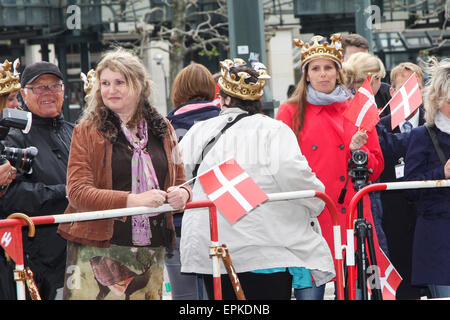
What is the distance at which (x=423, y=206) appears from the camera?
5.46 m

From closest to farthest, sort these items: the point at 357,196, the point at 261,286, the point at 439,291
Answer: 1. the point at 261,286
2. the point at 357,196
3. the point at 439,291

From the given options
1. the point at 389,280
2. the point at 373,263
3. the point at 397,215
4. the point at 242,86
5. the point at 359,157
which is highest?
the point at 242,86

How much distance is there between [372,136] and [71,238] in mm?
2327

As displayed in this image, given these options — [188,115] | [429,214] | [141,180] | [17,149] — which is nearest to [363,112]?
[429,214]

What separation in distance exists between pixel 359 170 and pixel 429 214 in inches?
20.7

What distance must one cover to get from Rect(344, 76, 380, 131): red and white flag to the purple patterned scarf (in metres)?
1.66

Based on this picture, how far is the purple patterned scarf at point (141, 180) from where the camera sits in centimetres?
449

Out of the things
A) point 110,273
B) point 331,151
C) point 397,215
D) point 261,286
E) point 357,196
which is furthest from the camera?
point 397,215

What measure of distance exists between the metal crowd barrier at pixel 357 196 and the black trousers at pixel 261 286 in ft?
2.19

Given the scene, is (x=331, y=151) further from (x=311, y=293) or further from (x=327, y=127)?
(x=311, y=293)

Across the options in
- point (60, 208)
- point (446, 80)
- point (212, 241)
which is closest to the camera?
point (212, 241)

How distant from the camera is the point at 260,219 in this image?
472cm
